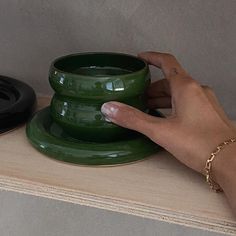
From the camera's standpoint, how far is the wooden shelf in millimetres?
365

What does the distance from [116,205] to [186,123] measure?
0.31 ft

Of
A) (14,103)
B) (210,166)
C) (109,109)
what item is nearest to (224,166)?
(210,166)

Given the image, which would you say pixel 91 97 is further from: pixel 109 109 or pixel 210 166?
pixel 210 166

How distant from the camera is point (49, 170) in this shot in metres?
0.41

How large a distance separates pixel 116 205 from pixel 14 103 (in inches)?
7.3

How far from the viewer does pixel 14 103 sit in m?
0.50

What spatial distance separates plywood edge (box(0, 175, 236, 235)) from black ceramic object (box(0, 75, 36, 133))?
9cm

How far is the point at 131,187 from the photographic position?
1.29ft

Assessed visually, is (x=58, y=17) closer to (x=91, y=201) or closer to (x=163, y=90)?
(x=163, y=90)

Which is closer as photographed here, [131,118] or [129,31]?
[131,118]

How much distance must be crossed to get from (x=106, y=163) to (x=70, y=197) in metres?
0.05

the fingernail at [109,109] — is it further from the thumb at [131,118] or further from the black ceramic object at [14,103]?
the black ceramic object at [14,103]

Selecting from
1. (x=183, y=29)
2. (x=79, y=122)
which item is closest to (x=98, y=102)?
(x=79, y=122)

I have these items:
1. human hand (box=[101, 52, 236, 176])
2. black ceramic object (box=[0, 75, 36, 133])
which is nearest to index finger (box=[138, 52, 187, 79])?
human hand (box=[101, 52, 236, 176])
